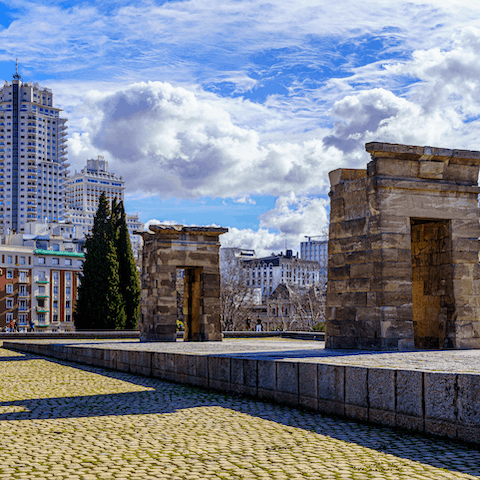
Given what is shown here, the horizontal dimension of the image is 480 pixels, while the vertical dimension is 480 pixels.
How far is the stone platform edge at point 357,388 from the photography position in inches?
267

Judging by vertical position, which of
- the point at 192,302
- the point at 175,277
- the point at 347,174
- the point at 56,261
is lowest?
the point at 192,302

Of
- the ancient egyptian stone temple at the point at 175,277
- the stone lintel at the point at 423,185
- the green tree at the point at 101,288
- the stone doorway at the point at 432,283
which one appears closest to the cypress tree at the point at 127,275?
the green tree at the point at 101,288

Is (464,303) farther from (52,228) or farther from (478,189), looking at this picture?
(52,228)

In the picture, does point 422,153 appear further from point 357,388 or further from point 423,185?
point 357,388

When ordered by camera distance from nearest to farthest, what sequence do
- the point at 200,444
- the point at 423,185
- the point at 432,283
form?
the point at 200,444, the point at 423,185, the point at 432,283

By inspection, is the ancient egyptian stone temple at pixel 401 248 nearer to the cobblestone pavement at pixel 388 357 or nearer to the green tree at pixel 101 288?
the cobblestone pavement at pixel 388 357

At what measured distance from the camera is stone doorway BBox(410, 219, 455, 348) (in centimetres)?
1464

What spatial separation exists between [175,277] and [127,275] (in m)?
24.0

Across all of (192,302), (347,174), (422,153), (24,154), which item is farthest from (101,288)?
(24,154)

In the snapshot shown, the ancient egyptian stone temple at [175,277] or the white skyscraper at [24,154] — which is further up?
the white skyscraper at [24,154]

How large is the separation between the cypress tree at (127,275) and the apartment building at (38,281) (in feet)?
125

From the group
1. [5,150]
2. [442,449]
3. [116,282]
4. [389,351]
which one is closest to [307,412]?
[442,449]

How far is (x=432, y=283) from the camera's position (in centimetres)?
1533

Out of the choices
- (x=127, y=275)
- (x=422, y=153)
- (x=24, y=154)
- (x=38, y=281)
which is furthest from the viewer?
(x=24, y=154)
